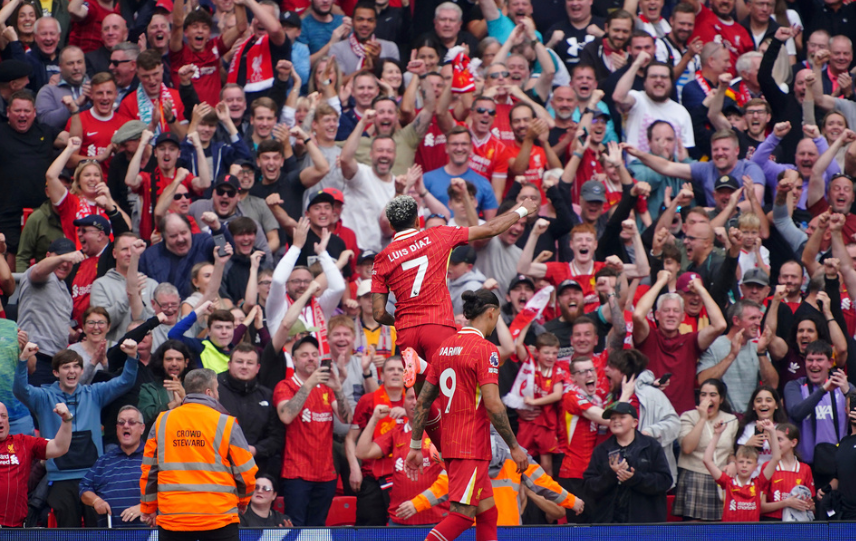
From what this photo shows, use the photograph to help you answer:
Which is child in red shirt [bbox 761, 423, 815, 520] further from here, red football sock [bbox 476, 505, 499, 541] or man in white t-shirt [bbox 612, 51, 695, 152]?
man in white t-shirt [bbox 612, 51, 695, 152]

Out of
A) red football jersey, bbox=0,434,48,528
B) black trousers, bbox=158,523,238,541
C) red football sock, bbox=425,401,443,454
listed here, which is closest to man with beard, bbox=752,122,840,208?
red football sock, bbox=425,401,443,454

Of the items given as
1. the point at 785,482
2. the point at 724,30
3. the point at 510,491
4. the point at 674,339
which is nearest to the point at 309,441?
the point at 510,491

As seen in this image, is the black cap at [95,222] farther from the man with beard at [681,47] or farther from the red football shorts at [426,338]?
the man with beard at [681,47]

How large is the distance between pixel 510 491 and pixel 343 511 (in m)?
2.00

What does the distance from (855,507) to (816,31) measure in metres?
9.18

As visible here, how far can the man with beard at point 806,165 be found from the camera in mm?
15258

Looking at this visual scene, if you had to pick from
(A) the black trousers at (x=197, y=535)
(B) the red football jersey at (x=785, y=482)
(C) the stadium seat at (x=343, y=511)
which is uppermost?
(A) the black trousers at (x=197, y=535)

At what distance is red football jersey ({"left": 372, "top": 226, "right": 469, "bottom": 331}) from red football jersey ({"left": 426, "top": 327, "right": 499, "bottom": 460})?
46cm

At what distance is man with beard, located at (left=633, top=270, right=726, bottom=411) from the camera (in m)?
12.5

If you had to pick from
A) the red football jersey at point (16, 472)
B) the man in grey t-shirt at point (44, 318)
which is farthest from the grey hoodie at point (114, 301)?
the red football jersey at point (16, 472)

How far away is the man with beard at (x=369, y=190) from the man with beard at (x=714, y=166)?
2.91m

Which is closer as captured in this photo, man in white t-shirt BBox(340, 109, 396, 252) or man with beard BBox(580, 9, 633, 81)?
man in white t-shirt BBox(340, 109, 396, 252)

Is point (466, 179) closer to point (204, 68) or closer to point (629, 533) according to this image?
point (204, 68)

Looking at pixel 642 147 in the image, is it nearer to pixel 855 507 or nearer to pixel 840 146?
pixel 840 146
